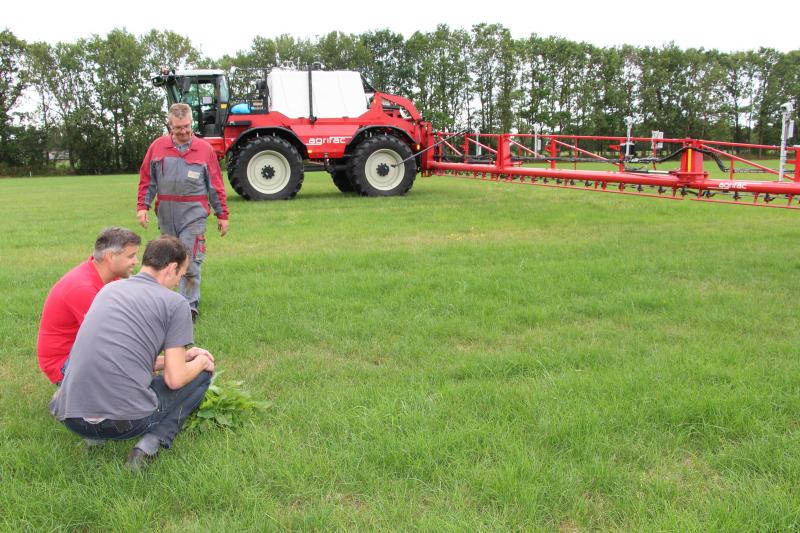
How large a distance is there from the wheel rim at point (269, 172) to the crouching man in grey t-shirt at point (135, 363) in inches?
425

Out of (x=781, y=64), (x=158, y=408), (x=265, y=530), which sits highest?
(x=781, y=64)

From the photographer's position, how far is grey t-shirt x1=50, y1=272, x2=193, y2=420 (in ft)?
8.70

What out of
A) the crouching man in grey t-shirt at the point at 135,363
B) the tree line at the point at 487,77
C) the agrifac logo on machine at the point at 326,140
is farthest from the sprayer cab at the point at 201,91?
the tree line at the point at 487,77

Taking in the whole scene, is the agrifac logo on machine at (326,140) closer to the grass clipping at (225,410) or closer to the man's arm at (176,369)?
the grass clipping at (225,410)

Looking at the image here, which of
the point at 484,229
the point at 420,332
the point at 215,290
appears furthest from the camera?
the point at 484,229

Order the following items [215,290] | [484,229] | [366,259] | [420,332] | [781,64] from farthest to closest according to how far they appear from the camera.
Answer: [781,64] → [484,229] → [366,259] → [215,290] → [420,332]

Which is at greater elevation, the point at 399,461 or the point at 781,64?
the point at 781,64

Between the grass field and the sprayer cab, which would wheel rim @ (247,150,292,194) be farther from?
the grass field

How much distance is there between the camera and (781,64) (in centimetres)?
5438

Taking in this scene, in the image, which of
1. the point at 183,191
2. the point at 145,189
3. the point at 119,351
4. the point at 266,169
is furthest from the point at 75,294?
the point at 266,169

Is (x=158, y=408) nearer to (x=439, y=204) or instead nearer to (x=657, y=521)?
(x=657, y=521)

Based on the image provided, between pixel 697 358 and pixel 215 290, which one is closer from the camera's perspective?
pixel 697 358

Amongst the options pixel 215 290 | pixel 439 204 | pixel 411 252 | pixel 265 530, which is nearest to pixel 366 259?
pixel 411 252

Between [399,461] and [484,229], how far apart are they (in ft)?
23.0
